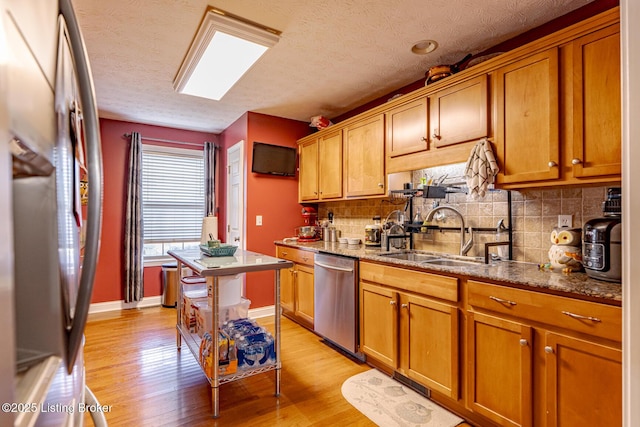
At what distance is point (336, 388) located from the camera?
230 centimetres

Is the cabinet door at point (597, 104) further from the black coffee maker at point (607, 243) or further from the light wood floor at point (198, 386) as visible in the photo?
the light wood floor at point (198, 386)

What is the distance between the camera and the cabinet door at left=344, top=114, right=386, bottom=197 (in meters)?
2.93

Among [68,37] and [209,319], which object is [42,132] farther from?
[209,319]

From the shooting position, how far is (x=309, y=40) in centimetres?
231

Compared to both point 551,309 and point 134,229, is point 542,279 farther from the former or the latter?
point 134,229

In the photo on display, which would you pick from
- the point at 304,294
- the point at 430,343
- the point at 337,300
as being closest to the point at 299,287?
the point at 304,294

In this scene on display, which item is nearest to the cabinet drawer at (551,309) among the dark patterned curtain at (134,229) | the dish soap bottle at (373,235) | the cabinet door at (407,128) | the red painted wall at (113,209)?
the cabinet door at (407,128)

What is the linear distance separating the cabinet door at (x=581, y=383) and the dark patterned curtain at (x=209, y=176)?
4292 mm

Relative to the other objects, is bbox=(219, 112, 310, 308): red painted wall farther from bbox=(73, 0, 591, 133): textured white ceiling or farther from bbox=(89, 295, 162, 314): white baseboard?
bbox=(89, 295, 162, 314): white baseboard

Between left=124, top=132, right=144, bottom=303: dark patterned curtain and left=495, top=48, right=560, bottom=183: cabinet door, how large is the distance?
13.7 feet

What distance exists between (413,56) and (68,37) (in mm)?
2452

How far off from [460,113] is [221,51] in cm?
174

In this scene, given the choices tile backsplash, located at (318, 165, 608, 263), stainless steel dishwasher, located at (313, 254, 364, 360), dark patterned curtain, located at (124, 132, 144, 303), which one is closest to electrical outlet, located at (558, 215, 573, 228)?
tile backsplash, located at (318, 165, 608, 263)

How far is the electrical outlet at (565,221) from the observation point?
1.91m
